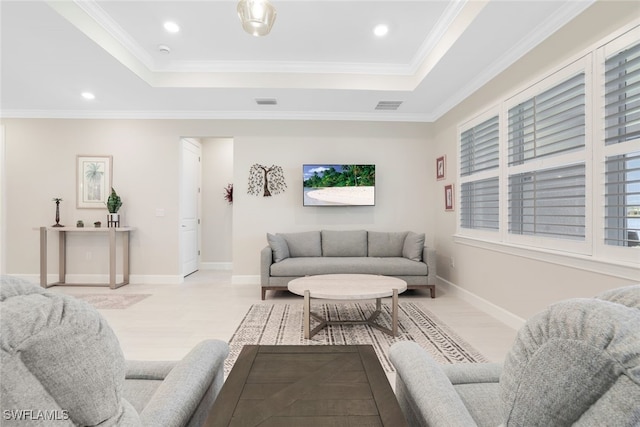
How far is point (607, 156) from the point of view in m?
2.16

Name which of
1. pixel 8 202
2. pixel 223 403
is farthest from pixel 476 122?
pixel 8 202

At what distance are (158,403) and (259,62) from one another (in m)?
3.84

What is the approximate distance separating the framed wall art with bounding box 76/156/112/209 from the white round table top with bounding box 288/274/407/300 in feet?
12.6

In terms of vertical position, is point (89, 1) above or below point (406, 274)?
above

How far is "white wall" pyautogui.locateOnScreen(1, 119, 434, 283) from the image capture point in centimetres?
504

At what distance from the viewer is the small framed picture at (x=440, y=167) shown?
4.80 m

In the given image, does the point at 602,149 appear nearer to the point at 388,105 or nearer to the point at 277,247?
the point at 388,105

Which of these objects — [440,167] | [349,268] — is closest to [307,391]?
[349,268]

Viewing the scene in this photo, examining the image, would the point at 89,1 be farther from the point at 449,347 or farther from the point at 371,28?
the point at 449,347

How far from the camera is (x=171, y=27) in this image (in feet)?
10.4

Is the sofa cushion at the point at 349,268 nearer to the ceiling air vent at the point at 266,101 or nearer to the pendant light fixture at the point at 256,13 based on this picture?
the ceiling air vent at the point at 266,101

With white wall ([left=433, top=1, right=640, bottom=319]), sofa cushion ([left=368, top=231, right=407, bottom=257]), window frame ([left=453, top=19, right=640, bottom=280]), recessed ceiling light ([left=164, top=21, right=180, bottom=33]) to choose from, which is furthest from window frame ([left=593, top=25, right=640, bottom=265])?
recessed ceiling light ([left=164, top=21, right=180, bottom=33])

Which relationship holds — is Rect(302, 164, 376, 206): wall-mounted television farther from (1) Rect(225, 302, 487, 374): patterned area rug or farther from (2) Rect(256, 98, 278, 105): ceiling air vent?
(1) Rect(225, 302, 487, 374): patterned area rug

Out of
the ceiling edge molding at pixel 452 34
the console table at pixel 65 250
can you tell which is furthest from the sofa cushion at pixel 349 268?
the console table at pixel 65 250
